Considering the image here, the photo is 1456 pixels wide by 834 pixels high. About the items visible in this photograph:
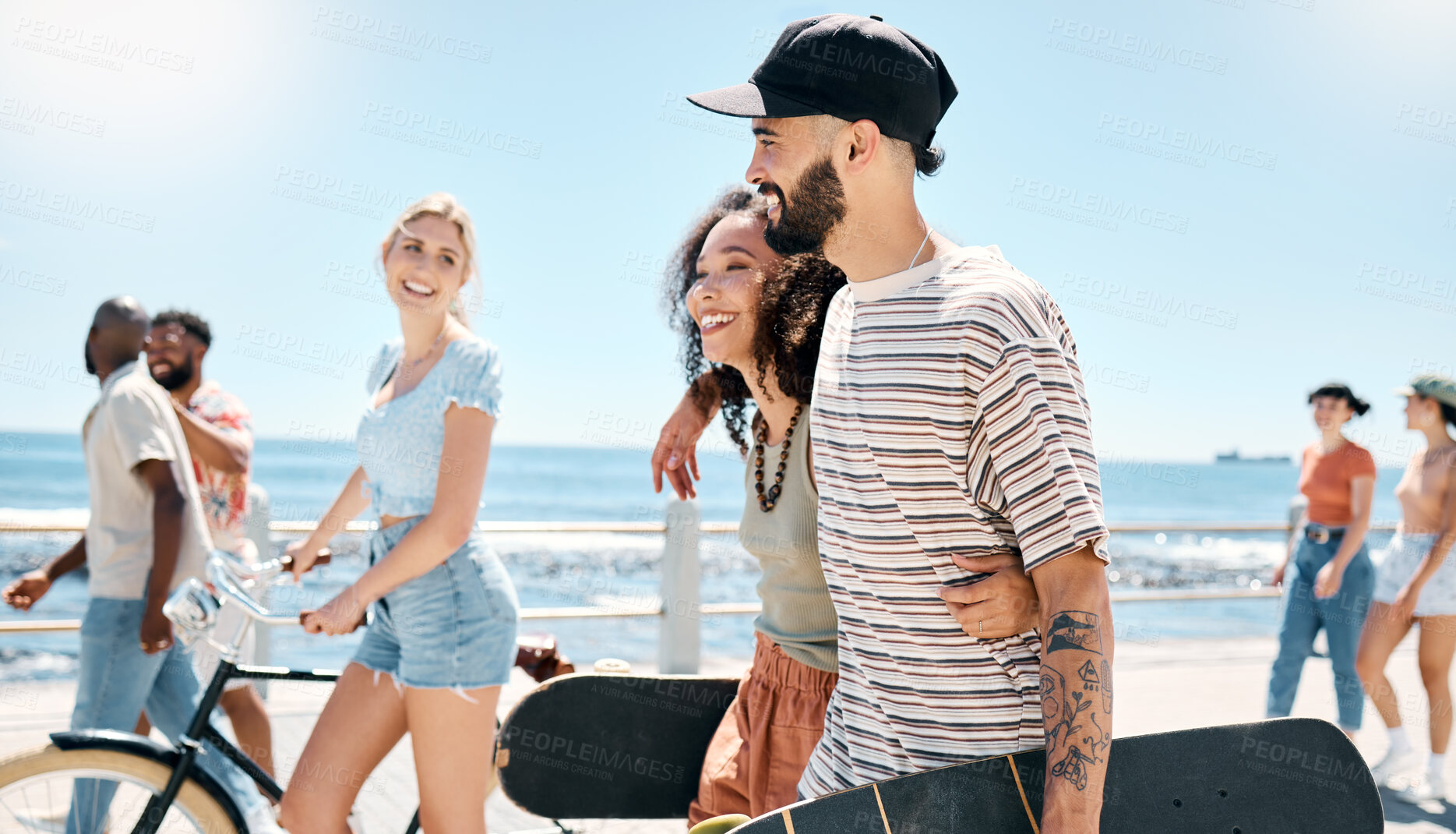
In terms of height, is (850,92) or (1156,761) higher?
(850,92)

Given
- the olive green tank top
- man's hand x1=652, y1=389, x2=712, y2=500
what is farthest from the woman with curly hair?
man's hand x1=652, y1=389, x2=712, y2=500

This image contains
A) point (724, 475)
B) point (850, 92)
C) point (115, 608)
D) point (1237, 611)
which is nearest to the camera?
point (850, 92)

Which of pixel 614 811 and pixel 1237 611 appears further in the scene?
pixel 1237 611

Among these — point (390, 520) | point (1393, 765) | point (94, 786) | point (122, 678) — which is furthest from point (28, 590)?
point (1393, 765)

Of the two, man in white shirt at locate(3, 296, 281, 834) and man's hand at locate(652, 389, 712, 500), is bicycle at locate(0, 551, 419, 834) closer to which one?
man in white shirt at locate(3, 296, 281, 834)

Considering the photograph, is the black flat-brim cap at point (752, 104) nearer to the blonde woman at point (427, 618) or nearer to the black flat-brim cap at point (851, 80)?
the black flat-brim cap at point (851, 80)

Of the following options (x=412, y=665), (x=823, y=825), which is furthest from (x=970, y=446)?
(x=412, y=665)

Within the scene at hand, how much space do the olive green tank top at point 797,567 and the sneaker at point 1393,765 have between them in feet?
15.7

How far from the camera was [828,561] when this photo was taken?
175 cm

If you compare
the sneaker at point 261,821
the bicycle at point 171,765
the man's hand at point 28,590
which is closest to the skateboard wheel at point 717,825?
the bicycle at point 171,765

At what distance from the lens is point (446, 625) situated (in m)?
2.57

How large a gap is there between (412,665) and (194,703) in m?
1.52

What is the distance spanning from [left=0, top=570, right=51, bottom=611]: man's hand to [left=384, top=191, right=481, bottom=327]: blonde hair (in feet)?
5.85

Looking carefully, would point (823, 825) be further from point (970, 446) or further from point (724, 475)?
point (724, 475)
